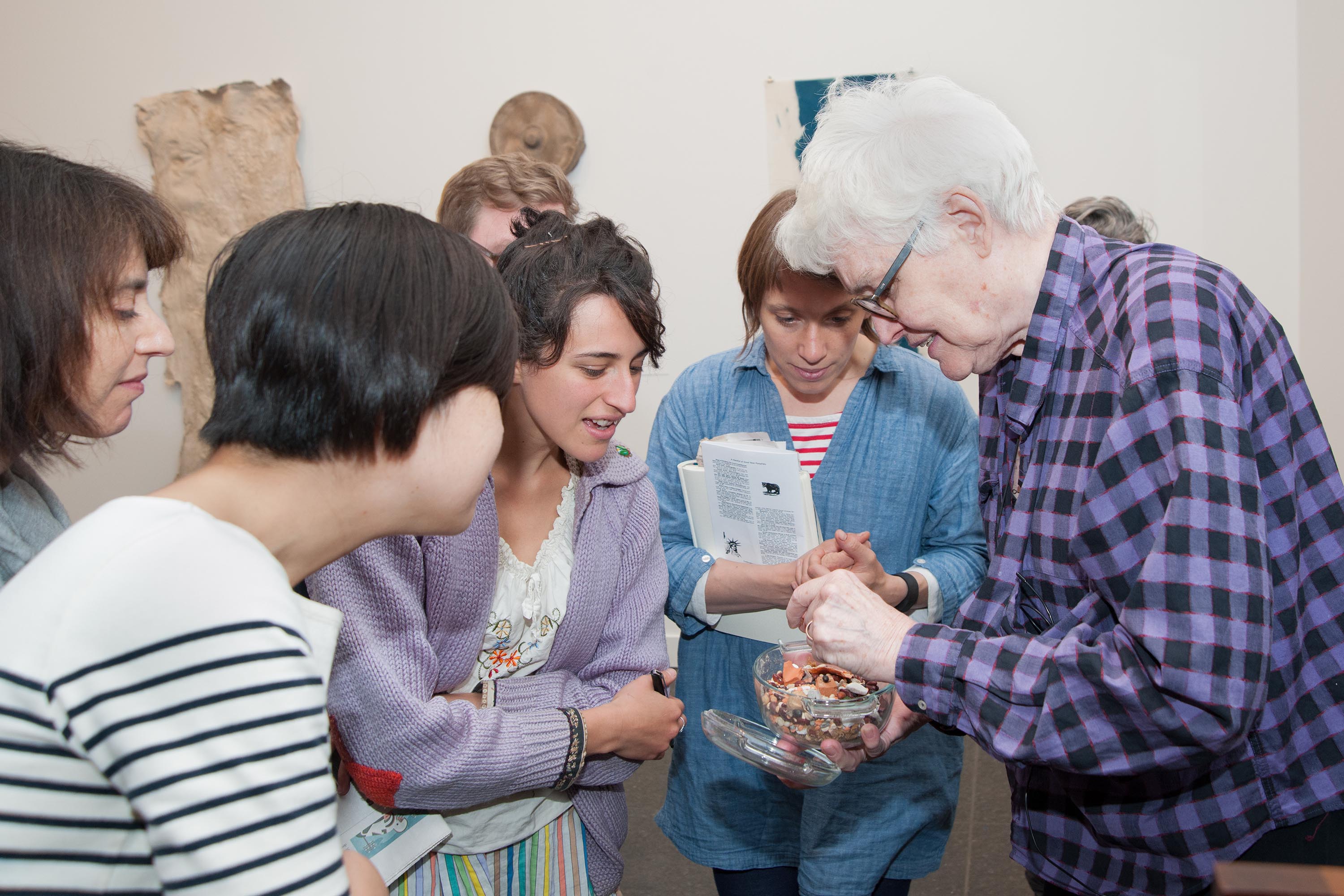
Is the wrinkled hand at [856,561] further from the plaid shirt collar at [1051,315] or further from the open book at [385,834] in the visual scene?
the open book at [385,834]

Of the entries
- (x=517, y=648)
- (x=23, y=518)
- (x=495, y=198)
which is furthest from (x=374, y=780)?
(x=495, y=198)

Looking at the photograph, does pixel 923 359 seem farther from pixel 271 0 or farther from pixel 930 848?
pixel 271 0

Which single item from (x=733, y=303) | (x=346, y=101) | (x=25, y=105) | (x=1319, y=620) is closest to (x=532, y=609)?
(x=1319, y=620)

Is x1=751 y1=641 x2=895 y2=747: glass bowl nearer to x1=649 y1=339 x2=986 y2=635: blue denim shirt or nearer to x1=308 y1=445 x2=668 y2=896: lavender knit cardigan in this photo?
x1=308 y1=445 x2=668 y2=896: lavender knit cardigan

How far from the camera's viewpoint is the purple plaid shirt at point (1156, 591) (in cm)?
93

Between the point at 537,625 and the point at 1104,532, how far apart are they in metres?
0.77

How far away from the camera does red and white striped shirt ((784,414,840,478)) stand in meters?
1.78

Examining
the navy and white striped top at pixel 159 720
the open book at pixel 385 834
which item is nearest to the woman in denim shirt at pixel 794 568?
the open book at pixel 385 834

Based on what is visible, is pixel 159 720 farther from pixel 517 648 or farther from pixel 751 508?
pixel 751 508

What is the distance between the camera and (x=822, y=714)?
1.34 meters

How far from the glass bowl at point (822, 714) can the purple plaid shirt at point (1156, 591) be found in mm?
164

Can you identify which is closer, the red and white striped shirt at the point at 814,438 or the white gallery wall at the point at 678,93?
the red and white striped shirt at the point at 814,438

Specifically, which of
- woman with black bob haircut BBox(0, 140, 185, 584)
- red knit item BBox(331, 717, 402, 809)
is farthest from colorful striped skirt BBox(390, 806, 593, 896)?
woman with black bob haircut BBox(0, 140, 185, 584)

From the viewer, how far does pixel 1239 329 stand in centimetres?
100
